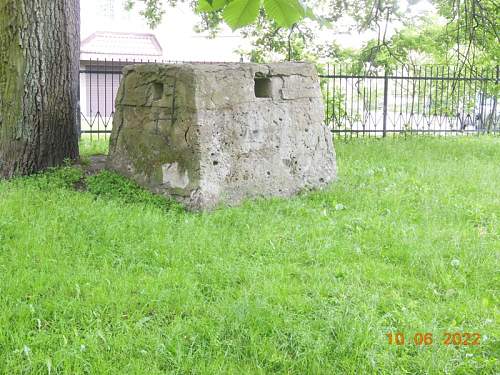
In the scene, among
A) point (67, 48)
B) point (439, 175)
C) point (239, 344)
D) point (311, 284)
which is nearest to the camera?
point (239, 344)

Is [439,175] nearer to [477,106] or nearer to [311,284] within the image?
[311,284]

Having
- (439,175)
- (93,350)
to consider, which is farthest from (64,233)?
(439,175)

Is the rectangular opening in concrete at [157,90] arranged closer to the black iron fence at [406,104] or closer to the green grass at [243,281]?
the green grass at [243,281]

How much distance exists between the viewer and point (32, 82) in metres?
6.64

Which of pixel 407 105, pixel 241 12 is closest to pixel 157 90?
pixel 241 12

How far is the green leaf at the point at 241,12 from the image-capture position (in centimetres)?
154

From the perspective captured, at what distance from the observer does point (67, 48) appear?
7020mm

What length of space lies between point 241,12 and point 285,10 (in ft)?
0.38

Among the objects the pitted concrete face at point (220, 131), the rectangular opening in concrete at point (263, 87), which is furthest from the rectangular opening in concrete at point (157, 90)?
the rectangular opening in concrete at point (263, 87)

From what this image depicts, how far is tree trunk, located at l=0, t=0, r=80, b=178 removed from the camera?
6.55 m

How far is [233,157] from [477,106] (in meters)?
10.3
